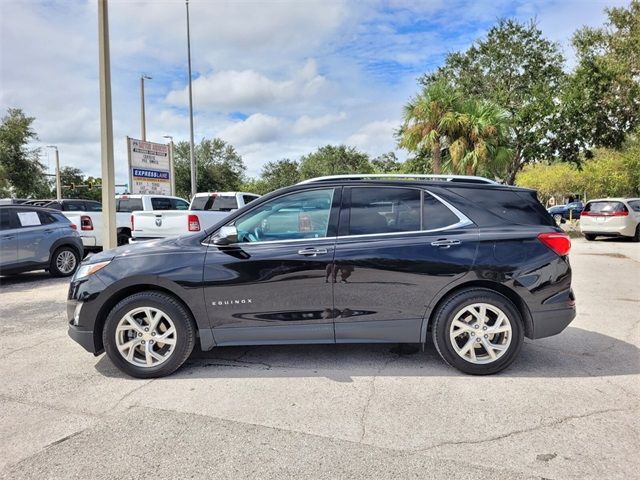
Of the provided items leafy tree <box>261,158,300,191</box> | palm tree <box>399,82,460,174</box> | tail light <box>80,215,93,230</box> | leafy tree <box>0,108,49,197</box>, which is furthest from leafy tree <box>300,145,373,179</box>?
tail light <box>80,215,93,230</box>

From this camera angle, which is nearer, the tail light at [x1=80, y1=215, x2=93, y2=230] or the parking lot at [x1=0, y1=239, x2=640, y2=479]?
the parking lot at [x1=0, y1=239, x2=640, y2=479]

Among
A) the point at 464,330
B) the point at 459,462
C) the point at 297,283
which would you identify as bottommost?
the point at 459,462

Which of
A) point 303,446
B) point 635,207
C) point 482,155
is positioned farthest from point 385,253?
point 635,207

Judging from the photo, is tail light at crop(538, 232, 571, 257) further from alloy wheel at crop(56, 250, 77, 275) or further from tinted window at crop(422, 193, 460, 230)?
alloy wheel at crop(56, 250, 77, 275)

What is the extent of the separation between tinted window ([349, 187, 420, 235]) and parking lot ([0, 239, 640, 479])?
1.27 m

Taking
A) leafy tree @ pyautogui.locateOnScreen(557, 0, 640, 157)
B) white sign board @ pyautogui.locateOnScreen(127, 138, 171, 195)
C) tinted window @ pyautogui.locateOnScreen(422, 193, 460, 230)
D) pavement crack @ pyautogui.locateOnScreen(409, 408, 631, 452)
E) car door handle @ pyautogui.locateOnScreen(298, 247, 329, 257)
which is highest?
leafy tree @ pyautogui.locateOnScreen(557, 0, 640, 157)

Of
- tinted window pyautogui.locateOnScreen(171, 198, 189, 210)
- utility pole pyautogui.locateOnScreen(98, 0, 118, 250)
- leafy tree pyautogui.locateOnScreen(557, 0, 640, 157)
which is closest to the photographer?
utility pole pyautogui.locateOnScreen(98, 0, 118, 250)

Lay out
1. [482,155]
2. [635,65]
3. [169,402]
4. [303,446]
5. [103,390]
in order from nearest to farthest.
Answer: [303,446], [169,402], [103,390], [482,155], [635,65]

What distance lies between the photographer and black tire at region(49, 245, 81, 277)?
32.0ft

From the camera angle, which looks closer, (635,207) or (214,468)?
(214,468)

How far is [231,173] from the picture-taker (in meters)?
50.6

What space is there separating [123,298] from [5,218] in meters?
6.24

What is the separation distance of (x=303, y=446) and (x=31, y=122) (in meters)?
35.5

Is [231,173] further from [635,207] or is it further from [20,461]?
[20,461]
